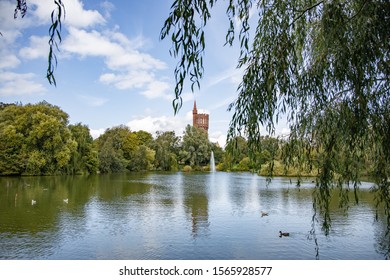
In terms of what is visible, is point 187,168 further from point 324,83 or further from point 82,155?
point 324,83

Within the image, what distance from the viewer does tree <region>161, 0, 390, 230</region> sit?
2.31m

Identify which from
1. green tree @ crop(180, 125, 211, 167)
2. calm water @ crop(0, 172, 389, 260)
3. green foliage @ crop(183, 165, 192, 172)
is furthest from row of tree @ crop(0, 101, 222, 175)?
calm water @ crop(0, 172, 389, 260)

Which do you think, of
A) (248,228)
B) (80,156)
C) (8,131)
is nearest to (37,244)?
(248,228)

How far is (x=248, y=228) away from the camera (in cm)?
710

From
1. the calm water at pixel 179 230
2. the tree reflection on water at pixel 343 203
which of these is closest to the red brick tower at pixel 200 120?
the calm water at pixel 179 230

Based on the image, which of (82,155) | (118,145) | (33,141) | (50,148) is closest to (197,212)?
(50,148)

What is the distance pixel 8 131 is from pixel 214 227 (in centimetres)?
1670

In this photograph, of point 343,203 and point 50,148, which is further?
point 50,148

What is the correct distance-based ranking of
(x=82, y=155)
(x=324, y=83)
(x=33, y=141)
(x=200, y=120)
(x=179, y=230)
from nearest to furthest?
1. (x=324, y=83)
2. (x=179, y=230)
3. (x=33, y=141)
4. (x=82, y=155)
5. (x=200, y=120)

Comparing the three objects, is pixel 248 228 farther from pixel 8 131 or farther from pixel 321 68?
pixel 8 131

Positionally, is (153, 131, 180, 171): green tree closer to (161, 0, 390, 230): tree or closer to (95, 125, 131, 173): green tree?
(95, 125, 131, 173): green tree

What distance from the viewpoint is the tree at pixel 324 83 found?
2307 millimetres

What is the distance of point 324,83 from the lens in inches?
109

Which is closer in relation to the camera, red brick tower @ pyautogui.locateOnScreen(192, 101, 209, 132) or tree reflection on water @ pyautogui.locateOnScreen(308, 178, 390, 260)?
tree reflection on water @ pyautogui.locateOnScreen(308, 178, 390, 260)
